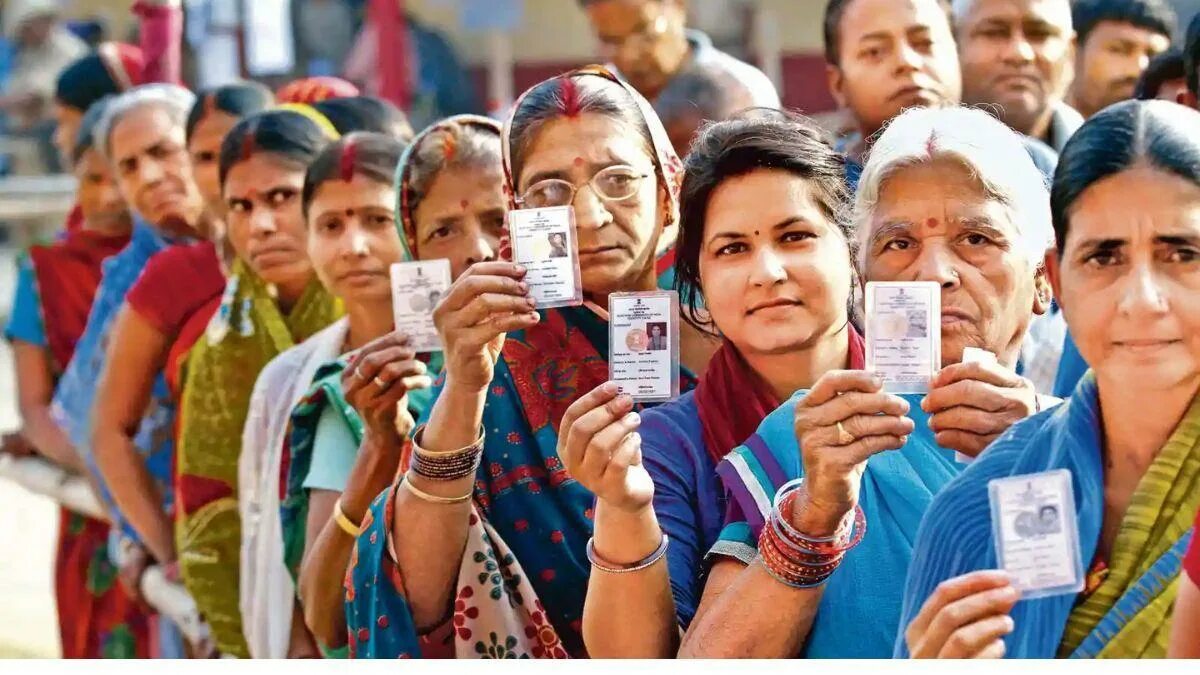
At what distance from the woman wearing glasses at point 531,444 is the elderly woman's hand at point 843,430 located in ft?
2.64

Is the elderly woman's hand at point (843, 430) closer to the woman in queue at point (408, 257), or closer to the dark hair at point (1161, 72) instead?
the woman in queue at point (408, 257)

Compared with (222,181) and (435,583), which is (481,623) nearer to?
(435,583)

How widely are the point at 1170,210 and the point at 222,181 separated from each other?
299 cm

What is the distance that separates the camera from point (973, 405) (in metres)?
2.56

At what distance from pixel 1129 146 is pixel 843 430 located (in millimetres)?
467

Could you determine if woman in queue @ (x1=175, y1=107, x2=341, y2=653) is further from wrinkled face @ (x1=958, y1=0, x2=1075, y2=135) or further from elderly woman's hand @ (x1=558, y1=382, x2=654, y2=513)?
elderly woman's hand @ (x1=558, y1=382, x2=654, y2=513)

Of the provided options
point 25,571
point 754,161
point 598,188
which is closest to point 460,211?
point 598,188

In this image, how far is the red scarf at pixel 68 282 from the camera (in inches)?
265

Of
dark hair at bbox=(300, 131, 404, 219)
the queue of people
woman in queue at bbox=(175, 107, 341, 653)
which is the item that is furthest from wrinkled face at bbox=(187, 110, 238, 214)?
dark hair at bbox=(300, 131, 404, 219)

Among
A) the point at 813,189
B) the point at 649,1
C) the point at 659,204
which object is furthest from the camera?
the point at 649,1

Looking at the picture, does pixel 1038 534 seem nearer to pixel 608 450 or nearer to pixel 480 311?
pixel 608 450

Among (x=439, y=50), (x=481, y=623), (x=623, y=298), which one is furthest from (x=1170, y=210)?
(x=439, y=50)

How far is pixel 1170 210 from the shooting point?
2.35m

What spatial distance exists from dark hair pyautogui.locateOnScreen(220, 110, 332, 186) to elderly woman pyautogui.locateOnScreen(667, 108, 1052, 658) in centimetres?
216
